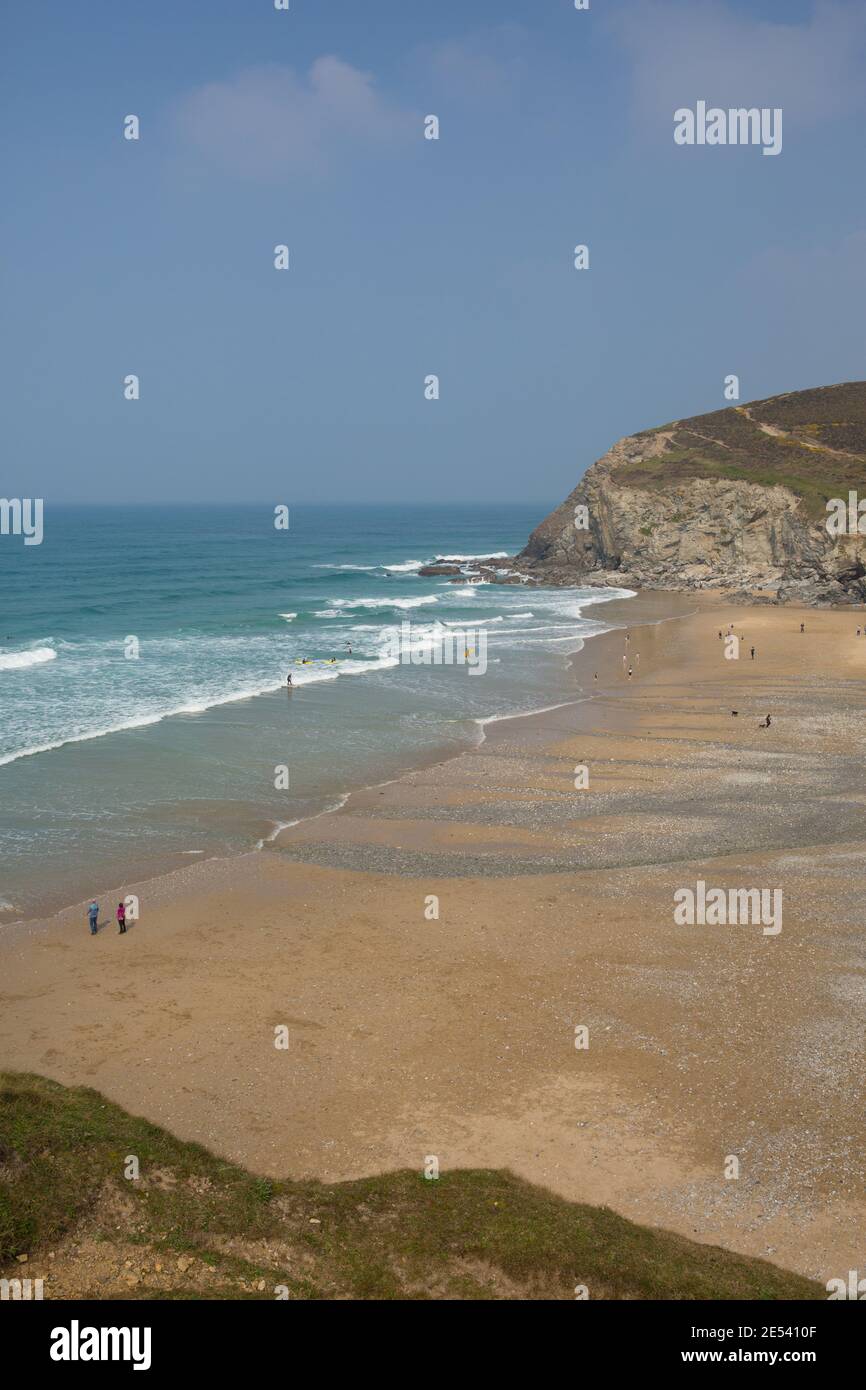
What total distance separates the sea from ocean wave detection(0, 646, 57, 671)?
21 centimetres

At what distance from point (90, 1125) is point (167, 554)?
12057 cm

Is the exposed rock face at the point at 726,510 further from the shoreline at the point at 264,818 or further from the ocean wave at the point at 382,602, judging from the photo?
the shoreline at the point at 264,818

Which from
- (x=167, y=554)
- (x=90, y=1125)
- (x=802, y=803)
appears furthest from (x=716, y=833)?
(x=167, y=554)

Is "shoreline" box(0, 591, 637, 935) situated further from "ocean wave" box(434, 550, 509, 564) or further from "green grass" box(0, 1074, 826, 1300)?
"ocean wave" box(434, 550, 509, 564)

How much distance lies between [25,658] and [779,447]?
68.6 metres

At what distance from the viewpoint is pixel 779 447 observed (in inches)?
3430

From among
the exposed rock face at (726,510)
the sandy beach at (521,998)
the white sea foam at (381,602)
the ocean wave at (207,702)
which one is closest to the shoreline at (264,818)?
the ocean wave at (207,702)

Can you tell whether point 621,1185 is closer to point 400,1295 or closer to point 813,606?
point 400,1295

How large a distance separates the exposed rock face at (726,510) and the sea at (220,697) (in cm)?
714

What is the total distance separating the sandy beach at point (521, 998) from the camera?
13406 mm

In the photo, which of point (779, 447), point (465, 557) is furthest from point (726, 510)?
point (465, 557)

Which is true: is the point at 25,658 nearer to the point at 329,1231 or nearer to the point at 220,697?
the point at 220,697
